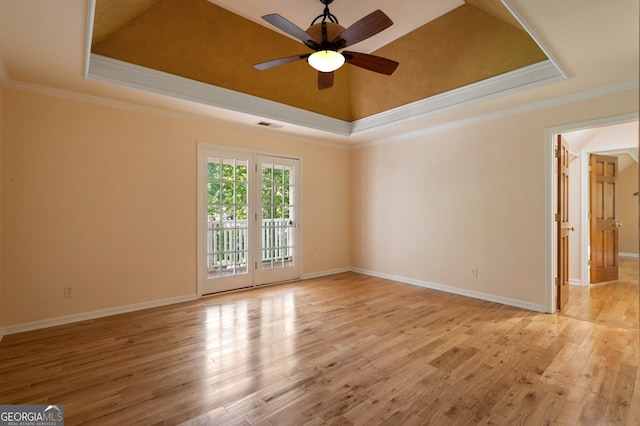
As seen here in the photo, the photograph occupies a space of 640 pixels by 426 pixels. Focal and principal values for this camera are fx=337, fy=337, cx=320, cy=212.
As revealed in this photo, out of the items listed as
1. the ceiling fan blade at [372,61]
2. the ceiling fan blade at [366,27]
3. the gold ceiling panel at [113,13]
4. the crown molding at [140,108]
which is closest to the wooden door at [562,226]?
the ceiling fan blade at [372,61]

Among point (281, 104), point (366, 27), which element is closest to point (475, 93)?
point (366, 27)

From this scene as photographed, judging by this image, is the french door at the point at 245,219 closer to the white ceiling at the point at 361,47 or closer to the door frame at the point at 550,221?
the white ceiling at the point at 361,47

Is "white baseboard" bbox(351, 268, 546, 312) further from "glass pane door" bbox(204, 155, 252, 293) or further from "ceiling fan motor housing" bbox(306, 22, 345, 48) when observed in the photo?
"ceiling fan motor housing" bbox(306, 22, 345, 48)

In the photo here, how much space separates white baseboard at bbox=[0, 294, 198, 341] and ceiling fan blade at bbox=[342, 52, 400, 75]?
11.5 feet

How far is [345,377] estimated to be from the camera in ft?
8.36

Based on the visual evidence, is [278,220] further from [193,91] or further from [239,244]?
[193,91]

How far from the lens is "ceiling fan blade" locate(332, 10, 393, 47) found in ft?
8.12

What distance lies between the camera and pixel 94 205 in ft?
12.5

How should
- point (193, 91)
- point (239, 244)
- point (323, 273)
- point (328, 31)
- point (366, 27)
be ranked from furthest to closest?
point (323, 273) < point (239, 244) < point (193, 91) < point (328, 31) < point (366, 27)

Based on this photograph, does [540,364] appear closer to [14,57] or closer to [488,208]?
[488,208]

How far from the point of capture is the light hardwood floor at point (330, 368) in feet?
7.13

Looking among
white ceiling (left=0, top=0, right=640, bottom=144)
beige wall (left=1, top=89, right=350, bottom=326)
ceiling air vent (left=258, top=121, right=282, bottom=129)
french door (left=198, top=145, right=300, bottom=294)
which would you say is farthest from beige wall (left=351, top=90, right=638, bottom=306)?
beige wall (left=1, top=89, right=350, bottom=326)

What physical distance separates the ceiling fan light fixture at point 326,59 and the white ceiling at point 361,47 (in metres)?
1.13

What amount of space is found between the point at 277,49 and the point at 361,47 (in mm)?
1156
